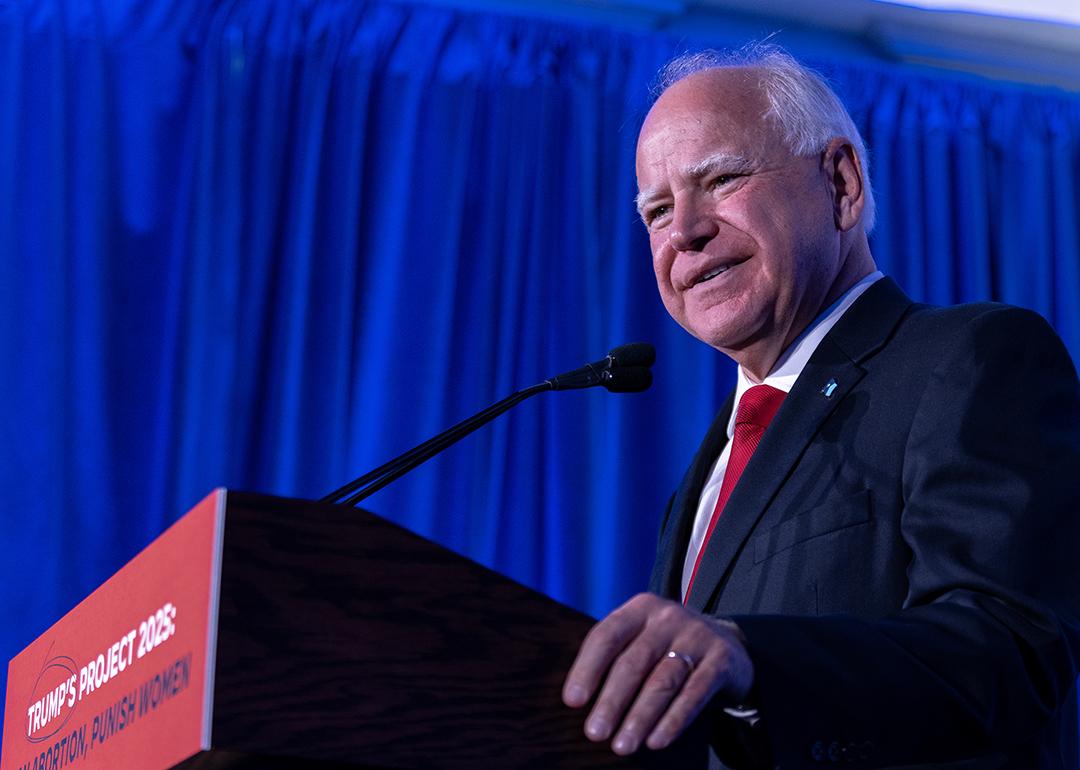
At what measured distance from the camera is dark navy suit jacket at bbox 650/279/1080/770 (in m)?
1.12

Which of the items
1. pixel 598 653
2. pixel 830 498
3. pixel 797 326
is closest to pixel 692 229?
pixel 797 326

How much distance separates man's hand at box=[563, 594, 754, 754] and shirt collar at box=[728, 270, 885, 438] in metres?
0.99

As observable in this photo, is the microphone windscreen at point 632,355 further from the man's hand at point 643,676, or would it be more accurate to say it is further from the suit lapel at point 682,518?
the man's hand at point 643,676

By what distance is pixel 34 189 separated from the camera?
126 inches

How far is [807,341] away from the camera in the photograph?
6.53ft

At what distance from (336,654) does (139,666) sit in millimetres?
191

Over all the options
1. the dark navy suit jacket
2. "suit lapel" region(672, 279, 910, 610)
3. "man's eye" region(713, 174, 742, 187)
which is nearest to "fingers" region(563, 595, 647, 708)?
the dark navy suit jacket

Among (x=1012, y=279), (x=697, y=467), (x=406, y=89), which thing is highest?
(x=406, y=89)

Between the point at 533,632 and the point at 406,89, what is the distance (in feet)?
8.90

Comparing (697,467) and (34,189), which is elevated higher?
(34,189)

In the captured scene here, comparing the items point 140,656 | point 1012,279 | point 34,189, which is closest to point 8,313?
point 34,189

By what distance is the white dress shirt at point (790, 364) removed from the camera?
1.97 meters

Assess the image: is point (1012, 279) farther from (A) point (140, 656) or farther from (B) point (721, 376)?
(A) point (140, 656)

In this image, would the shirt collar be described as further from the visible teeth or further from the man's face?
the visible teeth
